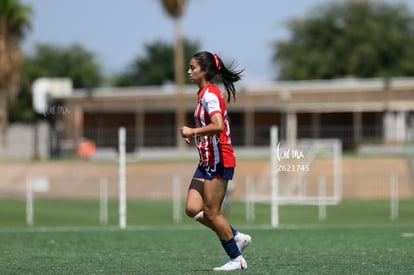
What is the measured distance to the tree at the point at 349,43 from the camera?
94.4m

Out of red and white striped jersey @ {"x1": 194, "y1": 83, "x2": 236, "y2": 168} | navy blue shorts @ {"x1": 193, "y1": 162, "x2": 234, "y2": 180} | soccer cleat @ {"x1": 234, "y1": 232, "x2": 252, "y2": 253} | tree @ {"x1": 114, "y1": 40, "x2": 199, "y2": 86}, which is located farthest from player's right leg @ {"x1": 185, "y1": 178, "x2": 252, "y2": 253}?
tree @ {"x1": 114, "y1": 40, "x2": 199, "y2": 86}

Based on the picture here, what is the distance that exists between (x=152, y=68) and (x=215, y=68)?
107130mm

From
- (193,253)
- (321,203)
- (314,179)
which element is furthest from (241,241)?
(314,179)

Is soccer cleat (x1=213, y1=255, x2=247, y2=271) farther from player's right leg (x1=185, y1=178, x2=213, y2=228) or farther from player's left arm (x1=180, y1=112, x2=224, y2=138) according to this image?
player's left arm (x1=180, y1=112, x2=224, y2=138)

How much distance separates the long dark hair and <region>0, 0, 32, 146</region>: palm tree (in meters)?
50.2

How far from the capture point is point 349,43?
316ft

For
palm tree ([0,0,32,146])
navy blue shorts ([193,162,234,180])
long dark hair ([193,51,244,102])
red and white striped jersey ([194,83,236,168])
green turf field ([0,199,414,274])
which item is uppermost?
palm tree ([0,0,32,146])

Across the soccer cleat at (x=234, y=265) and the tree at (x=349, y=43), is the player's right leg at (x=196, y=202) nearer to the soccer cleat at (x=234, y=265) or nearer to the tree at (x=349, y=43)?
the soccer cleat at (x=234, y=265)

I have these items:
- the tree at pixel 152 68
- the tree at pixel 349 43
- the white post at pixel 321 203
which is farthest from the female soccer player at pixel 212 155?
the tree at pixel 152 68

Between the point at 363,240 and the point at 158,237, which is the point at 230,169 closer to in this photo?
the point at 363,240

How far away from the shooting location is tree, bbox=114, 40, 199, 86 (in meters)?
118

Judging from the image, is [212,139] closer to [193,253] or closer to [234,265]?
[234,265]

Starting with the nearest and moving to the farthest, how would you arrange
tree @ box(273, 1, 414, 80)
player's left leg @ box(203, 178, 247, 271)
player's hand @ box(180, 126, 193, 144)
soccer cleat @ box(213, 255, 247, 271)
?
1. player's hand @ box(180, 126, 193, 144)
2. player's left leg @ box(203, 178, 247, 271)
3. soccer cleat @ box(213, 255, 247, 271)
4. tree @ box(273, 1, 414, 80)

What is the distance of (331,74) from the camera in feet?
314
